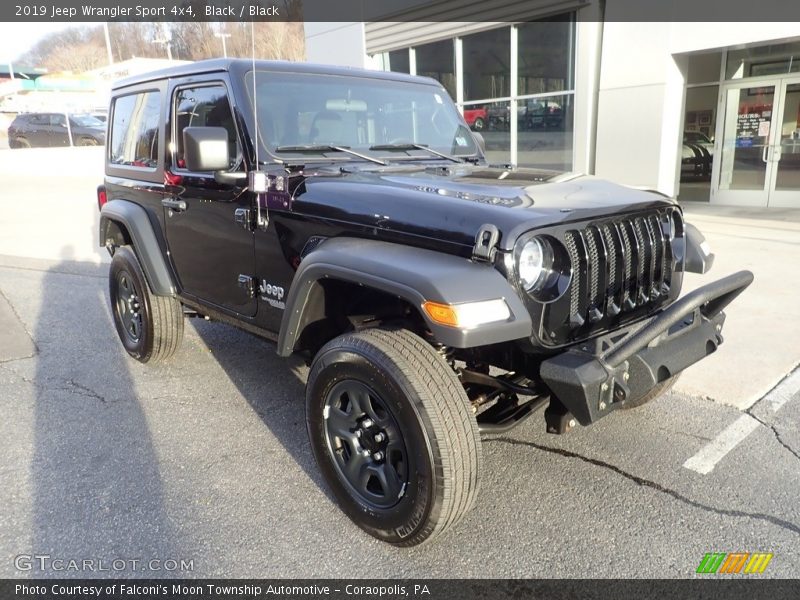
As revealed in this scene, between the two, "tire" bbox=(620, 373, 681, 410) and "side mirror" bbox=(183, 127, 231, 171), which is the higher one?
"side mirror" bbox=(183, 127, 231, 171)

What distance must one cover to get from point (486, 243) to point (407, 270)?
0.31 m

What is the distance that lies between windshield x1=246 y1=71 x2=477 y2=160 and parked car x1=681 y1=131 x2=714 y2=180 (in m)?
10.3

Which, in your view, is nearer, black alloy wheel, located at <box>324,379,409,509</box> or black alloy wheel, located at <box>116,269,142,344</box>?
black alloy wheel, located at <box>324,379,409,509</box>

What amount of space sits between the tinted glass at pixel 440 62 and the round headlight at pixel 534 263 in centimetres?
1258

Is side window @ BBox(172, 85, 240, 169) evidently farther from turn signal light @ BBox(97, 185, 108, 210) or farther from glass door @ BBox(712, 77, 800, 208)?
glass door @ BBox(712, 77, 800, 208)

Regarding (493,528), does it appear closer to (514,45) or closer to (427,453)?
(427,453)

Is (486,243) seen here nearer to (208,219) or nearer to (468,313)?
(468,313)

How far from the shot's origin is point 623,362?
2.45 m

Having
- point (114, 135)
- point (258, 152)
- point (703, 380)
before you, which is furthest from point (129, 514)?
point (703, 380)

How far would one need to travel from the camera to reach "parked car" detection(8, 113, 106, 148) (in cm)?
2855

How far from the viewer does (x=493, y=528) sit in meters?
2.81

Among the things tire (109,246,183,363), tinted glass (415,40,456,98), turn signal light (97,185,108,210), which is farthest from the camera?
tinted glass (415,40,456,98)

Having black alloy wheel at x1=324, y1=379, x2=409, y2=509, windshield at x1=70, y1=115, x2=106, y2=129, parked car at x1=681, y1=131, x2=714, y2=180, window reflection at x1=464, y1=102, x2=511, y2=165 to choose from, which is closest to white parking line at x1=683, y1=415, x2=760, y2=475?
black alloy wheel at x1=324, y1=379, x2=409, y2=509

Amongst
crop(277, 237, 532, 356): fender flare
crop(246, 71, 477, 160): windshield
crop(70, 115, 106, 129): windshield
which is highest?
crop(70, 115, 106, 129): windshield
